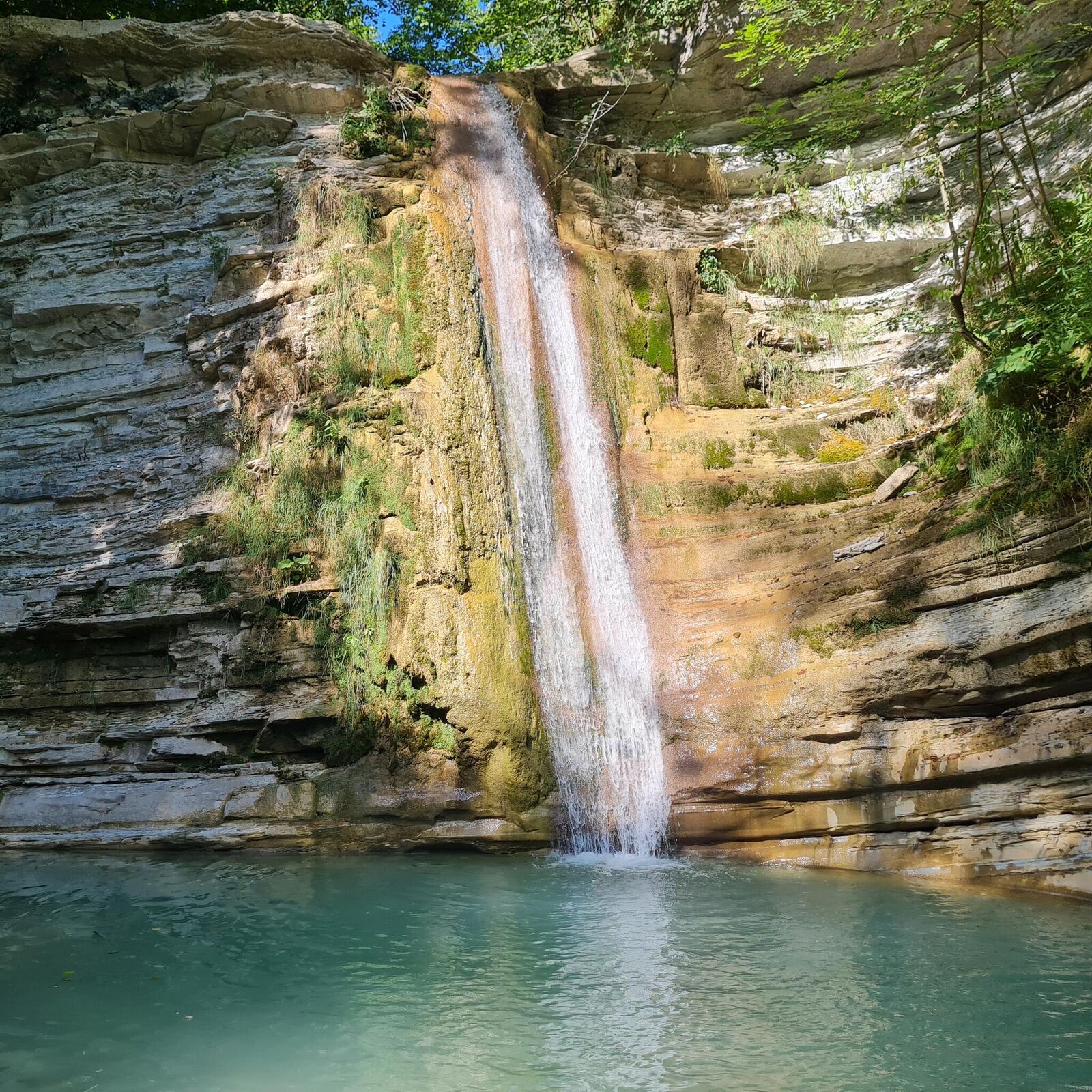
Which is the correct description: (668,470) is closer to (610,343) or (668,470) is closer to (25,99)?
(610,343)

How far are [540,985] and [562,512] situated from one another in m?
5.90

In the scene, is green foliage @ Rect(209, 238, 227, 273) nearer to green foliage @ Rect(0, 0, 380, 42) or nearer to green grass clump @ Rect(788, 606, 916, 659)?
green foliage @ Rect(0, 0, 380, 42)

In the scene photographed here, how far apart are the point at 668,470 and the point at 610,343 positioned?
1805mm

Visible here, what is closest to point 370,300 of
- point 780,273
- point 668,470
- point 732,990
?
point 668,470

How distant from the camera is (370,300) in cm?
1059

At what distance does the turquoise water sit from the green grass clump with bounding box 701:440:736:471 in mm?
4984

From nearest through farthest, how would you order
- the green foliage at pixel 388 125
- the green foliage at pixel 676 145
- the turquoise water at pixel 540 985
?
the turquoise water at pixel 540 985
the green foliage at pixel 388 125
the green foliage at pixel 676 145

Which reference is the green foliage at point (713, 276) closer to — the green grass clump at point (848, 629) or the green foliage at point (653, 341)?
the green foliage at point (653, 341)

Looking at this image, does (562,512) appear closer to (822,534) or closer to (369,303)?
(822,534)

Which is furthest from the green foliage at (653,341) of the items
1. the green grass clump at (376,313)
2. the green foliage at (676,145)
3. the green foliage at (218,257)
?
the green foliage at (218,257)

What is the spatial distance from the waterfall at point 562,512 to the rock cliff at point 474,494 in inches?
11.1

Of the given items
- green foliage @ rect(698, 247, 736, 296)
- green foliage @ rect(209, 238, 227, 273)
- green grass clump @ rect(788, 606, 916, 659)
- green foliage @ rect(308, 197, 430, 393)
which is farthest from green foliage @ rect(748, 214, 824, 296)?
green foliage @ rect(209, 238, 227, 273)

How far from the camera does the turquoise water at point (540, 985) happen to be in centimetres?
386

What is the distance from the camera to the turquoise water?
12.7 feet
